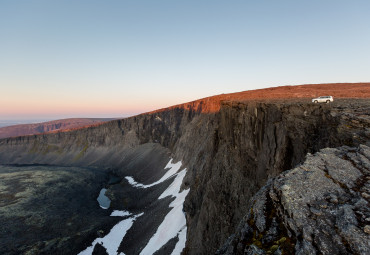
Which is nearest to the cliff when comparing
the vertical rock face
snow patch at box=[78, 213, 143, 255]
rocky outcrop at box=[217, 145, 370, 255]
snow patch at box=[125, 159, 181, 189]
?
the vertical rock face

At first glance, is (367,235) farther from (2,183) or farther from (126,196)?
(2,183)

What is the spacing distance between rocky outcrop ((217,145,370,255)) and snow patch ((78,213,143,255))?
123 feet

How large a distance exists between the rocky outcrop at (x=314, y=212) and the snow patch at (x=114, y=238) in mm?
37440

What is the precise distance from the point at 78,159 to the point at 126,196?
272 feet

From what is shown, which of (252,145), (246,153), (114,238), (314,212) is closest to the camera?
(314,212)

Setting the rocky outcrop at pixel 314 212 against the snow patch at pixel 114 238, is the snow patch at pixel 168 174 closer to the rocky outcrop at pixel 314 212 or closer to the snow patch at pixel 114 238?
the snow patch at pixel 114 238

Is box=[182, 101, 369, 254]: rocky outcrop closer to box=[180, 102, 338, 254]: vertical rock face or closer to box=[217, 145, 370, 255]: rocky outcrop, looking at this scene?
box=[180, 102, 338, 254]: vertical rock face

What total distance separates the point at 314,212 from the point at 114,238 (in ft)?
142

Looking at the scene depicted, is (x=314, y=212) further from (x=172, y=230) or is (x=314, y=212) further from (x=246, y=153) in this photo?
(x=172, y=230)

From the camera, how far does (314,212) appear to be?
4.96 meters

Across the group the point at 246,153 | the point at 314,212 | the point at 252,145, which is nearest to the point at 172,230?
the point at 246,153

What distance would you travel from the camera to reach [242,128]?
22906 mm

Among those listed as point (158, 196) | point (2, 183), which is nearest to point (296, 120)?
point (158, 196)

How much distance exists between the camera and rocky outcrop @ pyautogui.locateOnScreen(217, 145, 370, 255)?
430cm
